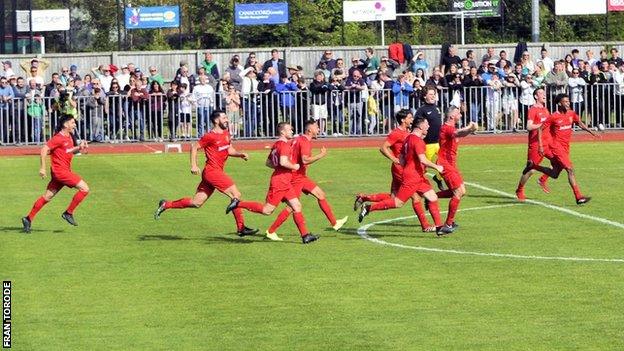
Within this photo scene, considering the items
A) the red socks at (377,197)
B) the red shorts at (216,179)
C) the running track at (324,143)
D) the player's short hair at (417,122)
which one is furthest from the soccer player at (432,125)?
the running track at (324,143)

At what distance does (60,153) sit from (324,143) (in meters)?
16.8

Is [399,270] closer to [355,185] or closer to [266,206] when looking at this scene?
[266,206]

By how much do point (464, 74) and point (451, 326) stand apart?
26.6 metres

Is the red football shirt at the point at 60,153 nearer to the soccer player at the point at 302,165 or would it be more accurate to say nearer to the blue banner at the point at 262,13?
the soccer player at the point at 302,165

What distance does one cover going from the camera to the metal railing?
39.7 meters

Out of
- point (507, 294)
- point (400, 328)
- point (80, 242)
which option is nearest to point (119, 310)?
point (400, 328)

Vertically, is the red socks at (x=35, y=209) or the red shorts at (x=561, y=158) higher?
the red shorts at (x=561, y=158)

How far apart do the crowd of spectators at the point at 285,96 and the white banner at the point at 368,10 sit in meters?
10.6

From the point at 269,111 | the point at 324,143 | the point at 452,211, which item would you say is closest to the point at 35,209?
the point at 452,211

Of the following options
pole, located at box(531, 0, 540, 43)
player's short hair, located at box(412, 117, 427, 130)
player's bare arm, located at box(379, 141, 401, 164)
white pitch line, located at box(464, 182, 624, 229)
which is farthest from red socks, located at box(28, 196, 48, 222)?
pole, located at box(531, 0, 540, 43)

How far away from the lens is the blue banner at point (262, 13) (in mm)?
51031

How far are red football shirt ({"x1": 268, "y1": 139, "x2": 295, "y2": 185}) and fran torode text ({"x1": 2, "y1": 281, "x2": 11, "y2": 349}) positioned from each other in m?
5.01

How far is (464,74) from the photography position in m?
41.2

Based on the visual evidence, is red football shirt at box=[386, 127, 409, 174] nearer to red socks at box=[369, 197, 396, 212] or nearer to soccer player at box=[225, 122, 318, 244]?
red socks at box=[369, 197, 396, 212]
